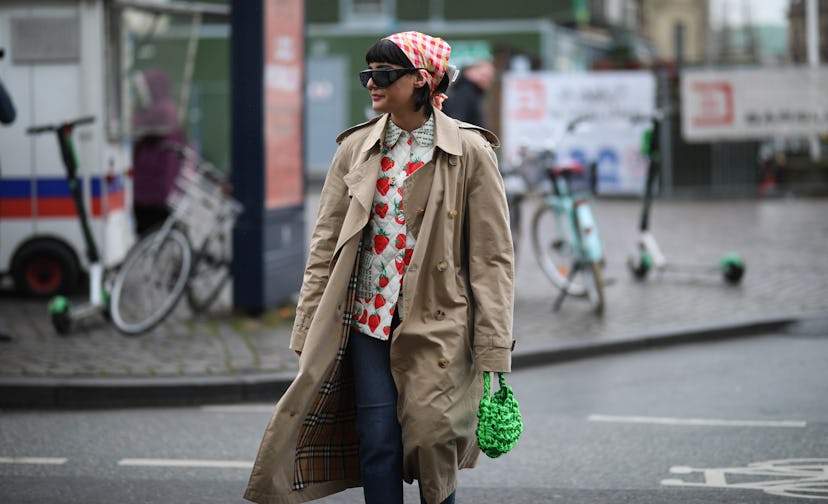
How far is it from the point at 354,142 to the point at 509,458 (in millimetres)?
2484

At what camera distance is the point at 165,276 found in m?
9.13

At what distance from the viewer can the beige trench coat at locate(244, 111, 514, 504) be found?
396 cm

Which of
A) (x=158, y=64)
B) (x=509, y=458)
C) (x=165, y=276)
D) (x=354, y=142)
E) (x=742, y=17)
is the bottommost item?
(x=509, y=458)

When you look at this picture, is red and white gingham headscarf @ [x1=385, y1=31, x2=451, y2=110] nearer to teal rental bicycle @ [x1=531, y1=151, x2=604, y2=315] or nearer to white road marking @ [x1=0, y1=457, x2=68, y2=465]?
white road marking @ [x1=0, y1=457, x2=68, y2=465]

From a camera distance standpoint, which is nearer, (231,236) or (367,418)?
(367,418)

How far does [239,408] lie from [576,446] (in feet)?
6.78

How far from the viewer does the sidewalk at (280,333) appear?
7.50m

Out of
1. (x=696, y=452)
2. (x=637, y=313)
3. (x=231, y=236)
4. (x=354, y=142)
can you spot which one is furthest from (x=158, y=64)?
(x=354, y=142)

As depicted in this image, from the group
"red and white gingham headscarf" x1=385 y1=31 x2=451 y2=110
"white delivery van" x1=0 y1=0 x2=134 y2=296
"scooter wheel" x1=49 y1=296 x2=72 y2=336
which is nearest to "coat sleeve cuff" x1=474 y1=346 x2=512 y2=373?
"red and white gingham headscarf" x1=385 y1=31 x2=451 y2=110

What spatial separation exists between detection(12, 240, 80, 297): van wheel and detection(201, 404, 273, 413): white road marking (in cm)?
402

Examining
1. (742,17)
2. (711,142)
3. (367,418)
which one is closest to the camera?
(367,418)

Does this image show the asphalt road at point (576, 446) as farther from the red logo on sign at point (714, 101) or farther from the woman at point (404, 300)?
the red logo on sign at point (714, 101)

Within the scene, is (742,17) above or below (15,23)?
above

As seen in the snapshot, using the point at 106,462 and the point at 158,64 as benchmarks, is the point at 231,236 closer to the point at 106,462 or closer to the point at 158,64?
the point at 158,64
